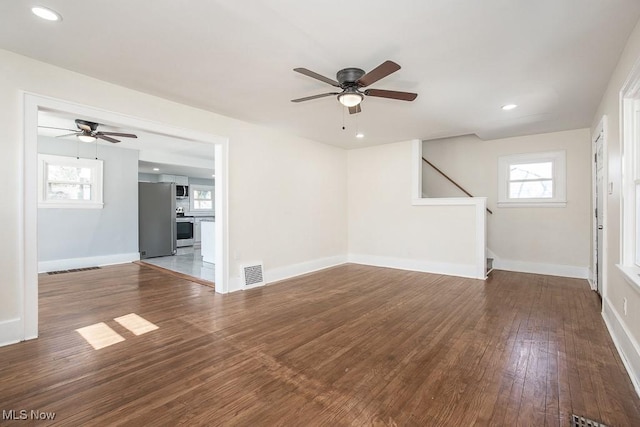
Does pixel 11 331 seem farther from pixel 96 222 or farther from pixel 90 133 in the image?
pixel 96 222

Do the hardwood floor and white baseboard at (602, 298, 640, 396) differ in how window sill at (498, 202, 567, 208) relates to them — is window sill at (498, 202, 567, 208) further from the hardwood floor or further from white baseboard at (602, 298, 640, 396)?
white baseboard at (602, 298, 640, 396)

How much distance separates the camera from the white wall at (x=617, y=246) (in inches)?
86.8

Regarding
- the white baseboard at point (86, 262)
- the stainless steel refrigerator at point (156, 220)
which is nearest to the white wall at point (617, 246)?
the white baseboard at point (86, 262)

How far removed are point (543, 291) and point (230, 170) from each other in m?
5.05

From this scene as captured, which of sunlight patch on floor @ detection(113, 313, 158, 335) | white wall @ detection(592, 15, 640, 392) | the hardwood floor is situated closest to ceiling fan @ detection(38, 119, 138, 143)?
the hardwood floor

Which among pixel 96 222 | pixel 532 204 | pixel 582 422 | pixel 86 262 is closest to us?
pixel 582 422

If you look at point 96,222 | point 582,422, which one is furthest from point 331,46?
point 96,222

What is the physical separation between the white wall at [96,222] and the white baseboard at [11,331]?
3.90m

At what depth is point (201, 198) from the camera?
450 inches

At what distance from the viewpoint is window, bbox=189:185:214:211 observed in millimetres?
11084

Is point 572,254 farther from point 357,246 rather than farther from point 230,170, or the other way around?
point 230,170

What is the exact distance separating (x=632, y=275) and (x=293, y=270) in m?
4.39

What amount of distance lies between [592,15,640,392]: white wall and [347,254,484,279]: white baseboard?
2085 mm

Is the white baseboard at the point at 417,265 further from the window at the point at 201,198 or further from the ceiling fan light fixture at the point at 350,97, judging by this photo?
the window at the point at 201,198
